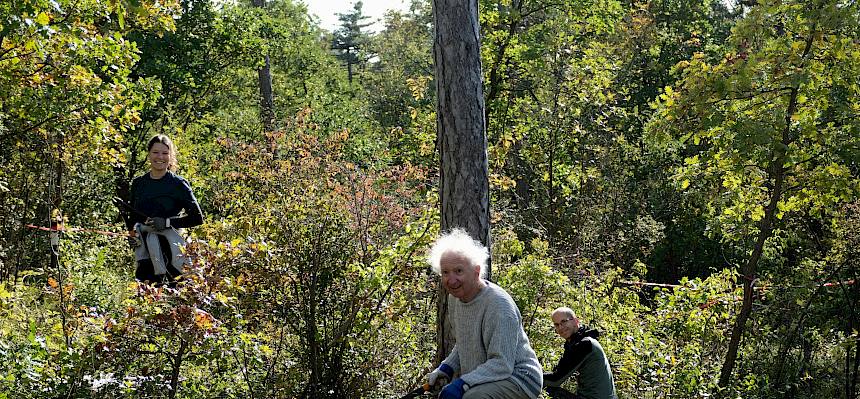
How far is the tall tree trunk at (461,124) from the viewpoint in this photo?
6172 mm

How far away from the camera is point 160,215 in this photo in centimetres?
698

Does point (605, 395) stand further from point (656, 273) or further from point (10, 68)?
point (656, 273)

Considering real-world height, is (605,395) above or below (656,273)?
above

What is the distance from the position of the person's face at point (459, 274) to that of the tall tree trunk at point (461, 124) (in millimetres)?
1775

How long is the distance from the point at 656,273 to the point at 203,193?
A: 10.6 m

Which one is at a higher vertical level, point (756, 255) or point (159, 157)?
point (159, 157)

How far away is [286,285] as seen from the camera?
259 inches

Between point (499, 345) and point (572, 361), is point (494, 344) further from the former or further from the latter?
point (572, 361)

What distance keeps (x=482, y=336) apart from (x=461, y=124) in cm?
217

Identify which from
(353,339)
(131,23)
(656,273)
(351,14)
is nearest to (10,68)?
(353,339)

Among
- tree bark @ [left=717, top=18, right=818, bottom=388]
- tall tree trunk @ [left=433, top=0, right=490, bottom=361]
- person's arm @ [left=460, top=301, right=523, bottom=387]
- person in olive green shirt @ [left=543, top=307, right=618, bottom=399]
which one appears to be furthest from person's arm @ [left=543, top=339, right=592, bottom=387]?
tree bark @ [left=717, top=18, right=818, bottom=388]

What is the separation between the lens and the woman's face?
6.93 m

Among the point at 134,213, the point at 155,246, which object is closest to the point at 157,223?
the point at 155,246

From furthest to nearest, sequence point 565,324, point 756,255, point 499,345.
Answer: point 756,255 < point 565,324 < point 499,345
